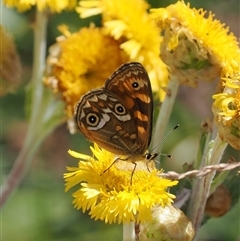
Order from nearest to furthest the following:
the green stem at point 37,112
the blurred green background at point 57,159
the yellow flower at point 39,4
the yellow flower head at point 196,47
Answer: the yellow flower head at point 196,47 → the yellow flower at point 39,4 → the green stem at point 37,112 → the blurred green background at point 57,159

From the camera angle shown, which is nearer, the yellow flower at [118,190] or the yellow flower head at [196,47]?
the yellow flower at [118,190]

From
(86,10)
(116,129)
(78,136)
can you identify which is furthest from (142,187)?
(78,136)

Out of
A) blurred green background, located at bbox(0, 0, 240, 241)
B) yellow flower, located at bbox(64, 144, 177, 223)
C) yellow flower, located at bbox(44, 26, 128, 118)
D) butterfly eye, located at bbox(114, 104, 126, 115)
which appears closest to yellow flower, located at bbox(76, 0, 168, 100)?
yellow flower, located at bbox(44, 26, 128, 118)

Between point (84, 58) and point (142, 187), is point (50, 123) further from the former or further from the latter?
point (142, 187)

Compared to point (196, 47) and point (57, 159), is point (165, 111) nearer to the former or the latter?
point (196, 47)

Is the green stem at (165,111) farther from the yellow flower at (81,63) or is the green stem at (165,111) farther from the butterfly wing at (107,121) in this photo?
the yellow flower at (81,63)

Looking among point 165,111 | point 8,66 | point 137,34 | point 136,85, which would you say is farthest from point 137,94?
point 8,66

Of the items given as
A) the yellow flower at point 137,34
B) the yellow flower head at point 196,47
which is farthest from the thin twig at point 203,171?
the yellow flower at point 137,34
